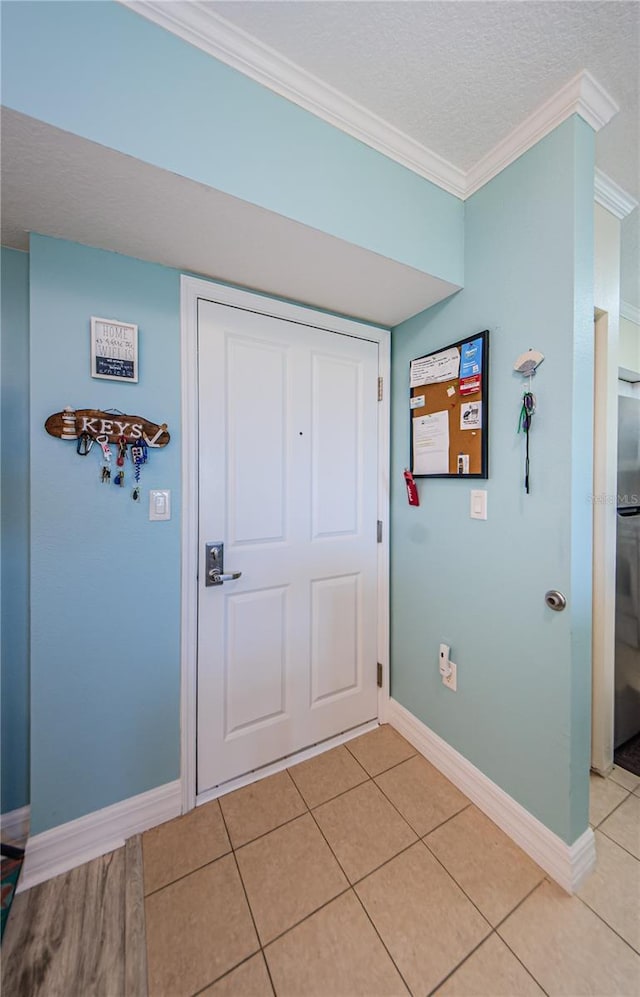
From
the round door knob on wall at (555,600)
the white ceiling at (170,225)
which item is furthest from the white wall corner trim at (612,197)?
the round door knob on wall at (555,600)

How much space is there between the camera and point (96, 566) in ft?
4.09

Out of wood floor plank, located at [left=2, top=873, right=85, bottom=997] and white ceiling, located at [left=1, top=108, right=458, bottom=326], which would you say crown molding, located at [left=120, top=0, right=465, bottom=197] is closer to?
white ceiling, located at [left=1, top=108, right=458, bottom=326]

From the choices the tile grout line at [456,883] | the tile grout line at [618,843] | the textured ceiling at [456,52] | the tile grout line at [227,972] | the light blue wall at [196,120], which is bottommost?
the tile grout line at [227,972]

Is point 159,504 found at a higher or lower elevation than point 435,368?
lower

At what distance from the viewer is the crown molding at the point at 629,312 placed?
2.10 metres

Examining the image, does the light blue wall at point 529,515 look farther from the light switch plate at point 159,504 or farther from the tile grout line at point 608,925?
the light switch plate at point 159,504

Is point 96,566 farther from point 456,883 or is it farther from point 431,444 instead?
point 456,883

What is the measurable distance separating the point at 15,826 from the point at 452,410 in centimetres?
231

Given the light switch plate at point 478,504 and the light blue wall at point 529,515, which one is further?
the light switch plate at point 478,504

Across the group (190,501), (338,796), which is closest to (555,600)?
(338,796)

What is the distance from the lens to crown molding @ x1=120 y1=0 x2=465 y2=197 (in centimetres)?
90

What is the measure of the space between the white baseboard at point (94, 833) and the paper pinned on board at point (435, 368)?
200cm

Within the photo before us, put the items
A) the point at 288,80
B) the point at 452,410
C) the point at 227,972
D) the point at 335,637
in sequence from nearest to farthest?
the point at 227,972
the point at 288,80
the point at 452,410
the point at 335,637

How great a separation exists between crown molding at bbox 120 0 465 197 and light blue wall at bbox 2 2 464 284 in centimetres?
2
